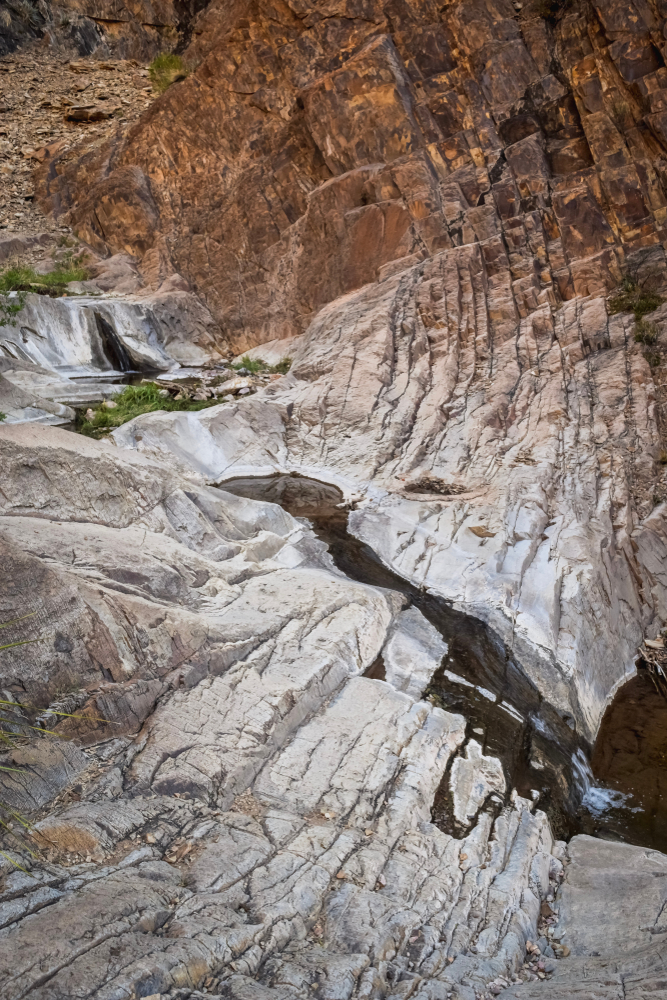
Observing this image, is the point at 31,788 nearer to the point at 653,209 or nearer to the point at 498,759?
the point at 498,759

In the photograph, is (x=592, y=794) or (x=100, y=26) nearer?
(x=592, y=794)

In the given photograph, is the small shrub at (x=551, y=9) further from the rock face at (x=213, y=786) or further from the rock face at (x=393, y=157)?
the rock face at (x=213, y=786)

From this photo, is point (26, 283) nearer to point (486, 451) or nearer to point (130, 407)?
point (130, 407)

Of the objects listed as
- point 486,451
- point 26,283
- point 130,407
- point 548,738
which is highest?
point 26,283

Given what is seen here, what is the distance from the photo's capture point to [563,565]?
7.79 metres

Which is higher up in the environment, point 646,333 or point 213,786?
point 646,333

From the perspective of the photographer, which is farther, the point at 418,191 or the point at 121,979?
the point at 418,191

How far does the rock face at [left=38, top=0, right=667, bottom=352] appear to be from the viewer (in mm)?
11695

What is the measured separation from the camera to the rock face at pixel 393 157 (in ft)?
38.4

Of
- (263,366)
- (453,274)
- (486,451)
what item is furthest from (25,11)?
(486,451)

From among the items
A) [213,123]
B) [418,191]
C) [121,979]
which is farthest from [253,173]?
[121,979]

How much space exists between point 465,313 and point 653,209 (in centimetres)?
332

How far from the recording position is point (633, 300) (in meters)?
10.9

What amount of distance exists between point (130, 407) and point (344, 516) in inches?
170
